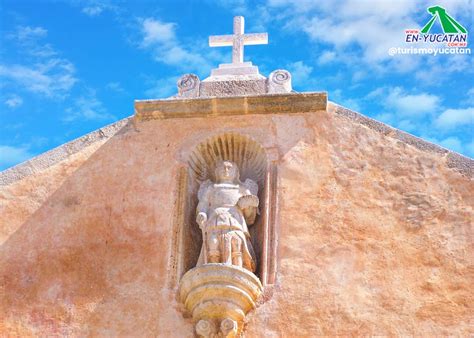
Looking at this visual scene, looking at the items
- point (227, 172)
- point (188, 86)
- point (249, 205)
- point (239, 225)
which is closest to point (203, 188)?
point (227, 172)

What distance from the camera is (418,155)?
34.5 feet

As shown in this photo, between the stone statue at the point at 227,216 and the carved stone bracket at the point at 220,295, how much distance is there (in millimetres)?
227

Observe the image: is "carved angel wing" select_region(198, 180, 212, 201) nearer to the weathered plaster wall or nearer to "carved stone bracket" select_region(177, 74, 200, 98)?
the weathered plaster wall

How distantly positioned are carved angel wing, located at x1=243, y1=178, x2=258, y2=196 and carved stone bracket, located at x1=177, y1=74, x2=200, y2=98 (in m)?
1.37

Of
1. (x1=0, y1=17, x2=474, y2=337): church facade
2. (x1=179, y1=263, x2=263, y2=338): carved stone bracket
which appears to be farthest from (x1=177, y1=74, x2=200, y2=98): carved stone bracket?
(x1=179, y1=263, x2=263, y2=338): carved stone bracket

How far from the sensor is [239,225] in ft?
32.5

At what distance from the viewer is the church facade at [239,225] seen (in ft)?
30.7

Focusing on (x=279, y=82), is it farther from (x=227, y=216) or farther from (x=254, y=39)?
(x=227, y=216)

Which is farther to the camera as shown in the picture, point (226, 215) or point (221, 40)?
point (221, 40)

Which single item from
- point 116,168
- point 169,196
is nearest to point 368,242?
point 169,196

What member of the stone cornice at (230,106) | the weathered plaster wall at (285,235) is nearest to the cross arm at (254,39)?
the stone cornice at (230,106)

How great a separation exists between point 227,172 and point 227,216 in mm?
771

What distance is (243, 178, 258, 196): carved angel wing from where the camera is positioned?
1052cm

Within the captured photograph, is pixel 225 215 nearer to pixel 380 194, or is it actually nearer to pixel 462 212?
pixel 380 194
